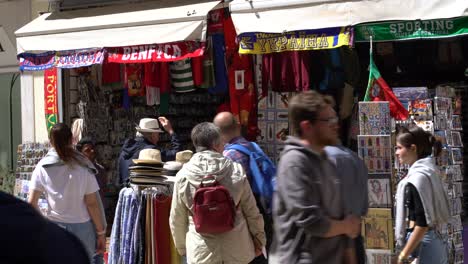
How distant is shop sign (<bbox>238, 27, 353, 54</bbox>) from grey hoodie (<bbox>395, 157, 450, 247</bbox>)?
305 cm

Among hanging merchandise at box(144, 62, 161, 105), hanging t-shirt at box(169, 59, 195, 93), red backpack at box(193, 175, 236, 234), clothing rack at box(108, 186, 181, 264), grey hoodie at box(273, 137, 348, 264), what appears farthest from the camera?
hanging merchandise at box(144, 62, 161, 105)

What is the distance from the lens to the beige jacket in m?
5.82

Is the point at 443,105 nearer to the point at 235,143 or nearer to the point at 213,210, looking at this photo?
the point at 235,143

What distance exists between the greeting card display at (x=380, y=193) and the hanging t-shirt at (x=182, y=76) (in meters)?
3.49

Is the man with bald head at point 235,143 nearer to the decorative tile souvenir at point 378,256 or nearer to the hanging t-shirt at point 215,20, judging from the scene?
the decorative tile souvenir at point 378,256

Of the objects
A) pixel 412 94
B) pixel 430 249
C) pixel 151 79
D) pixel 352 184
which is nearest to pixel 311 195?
pixel 352 184

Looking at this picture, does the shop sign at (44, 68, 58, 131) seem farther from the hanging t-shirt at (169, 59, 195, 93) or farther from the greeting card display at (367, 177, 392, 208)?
the greeting card display at (367, 177, 392, 208)

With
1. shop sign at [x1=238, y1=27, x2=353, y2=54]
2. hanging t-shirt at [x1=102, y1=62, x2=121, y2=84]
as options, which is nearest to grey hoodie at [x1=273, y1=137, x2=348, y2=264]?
shop sign at [x1=238, y1=27, x2=353, y2=54]

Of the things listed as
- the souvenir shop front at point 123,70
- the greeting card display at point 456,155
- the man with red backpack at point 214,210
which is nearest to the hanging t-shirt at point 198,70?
the souvenir shop front at point 123,70

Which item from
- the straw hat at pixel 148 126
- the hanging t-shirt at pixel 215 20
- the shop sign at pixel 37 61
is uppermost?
the hanging t-shirt at pixel 215 20

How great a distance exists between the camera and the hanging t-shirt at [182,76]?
9930 millimetres

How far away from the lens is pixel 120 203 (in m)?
7.60

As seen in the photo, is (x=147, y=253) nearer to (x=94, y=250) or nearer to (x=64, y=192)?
(x=94, y=250)

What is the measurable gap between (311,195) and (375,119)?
153 inches
